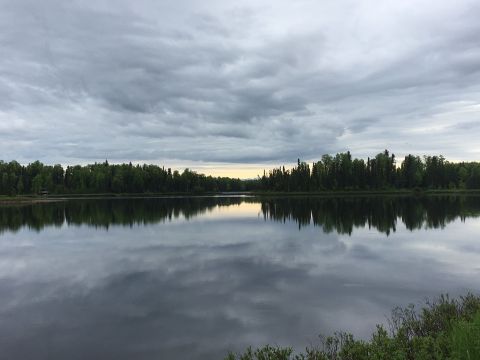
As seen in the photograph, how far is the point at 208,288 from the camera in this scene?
73.9ft

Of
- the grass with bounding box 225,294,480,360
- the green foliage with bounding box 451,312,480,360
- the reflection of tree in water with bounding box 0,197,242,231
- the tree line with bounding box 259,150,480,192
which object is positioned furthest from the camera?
the tree line with bounding box 259,150,480,192

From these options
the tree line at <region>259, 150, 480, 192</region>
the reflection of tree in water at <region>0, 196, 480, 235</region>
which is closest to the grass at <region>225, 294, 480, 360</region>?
the reflection of tree in water at <region>0, 196, 480, 235</region>

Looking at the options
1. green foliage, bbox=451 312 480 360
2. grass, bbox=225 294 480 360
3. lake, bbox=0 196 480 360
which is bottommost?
lake, bbox=0 196 480 360

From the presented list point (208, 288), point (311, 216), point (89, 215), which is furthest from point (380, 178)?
point (208, 288)

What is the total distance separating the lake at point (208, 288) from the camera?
15.2m

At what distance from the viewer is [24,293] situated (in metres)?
22.3

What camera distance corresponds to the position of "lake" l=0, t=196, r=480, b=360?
15.2 meters

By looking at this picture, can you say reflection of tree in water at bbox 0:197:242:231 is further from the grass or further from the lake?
the grass

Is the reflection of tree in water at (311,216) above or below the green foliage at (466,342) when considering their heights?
below

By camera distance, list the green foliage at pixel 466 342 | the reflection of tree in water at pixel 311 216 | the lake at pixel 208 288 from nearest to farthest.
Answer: the green foliage at pixel 466 342, the lake at pixel 208 288, the reflection of tree in water at pixel 311 216

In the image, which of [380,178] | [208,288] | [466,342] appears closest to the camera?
[466,342]

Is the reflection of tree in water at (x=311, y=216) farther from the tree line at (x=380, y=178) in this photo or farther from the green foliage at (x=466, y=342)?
the tree line at (x=380, y=178)

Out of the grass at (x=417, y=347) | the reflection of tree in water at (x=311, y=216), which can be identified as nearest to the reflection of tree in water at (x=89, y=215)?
the reflection of tree in water at (x=311, y=216)

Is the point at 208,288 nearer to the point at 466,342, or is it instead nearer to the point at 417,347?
the point at 417,347
